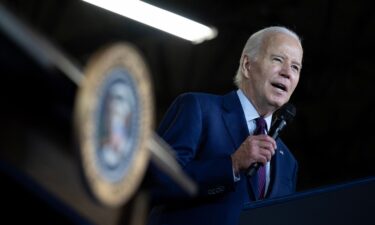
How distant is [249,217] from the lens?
2.01 m

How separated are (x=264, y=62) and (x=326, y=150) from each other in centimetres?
720

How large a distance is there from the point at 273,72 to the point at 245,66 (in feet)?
0.38

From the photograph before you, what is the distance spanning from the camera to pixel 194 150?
2.29 m

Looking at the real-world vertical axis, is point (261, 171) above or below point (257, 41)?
below

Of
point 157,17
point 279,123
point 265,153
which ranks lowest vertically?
point 265,153

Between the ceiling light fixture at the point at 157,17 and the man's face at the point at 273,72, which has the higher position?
the ceiling light fixture at the point at 157,17

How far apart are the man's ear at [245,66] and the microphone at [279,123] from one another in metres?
0.18

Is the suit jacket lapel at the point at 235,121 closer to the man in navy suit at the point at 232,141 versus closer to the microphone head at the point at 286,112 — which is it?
the man in navy suit at the point at 232,141

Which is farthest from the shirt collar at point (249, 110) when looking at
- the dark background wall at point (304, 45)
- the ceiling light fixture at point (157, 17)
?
the dark background wall at point (304, 45)

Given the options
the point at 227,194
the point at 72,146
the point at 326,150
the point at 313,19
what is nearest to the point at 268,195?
the point at 227,194

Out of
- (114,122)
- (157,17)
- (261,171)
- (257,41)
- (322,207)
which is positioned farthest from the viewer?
(157,17)

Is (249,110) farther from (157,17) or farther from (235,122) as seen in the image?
(157,17)

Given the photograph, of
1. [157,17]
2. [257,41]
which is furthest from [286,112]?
[157,17]

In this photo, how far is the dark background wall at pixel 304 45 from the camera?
7.40 m
